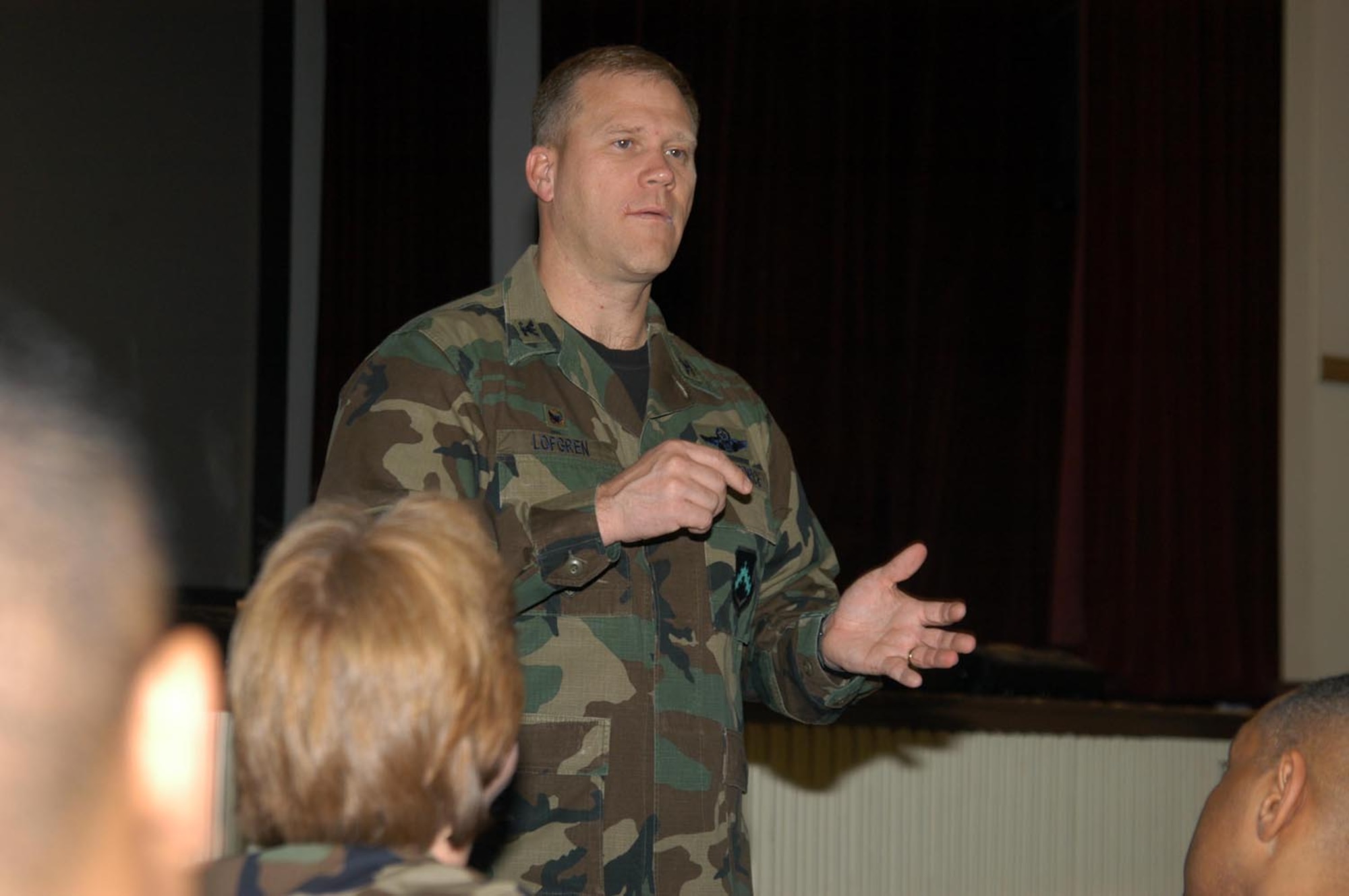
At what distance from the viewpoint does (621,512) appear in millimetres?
1695

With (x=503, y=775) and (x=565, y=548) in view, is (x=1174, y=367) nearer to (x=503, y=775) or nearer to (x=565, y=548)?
(x=565, y=548)

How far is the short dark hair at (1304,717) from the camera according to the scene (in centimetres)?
154

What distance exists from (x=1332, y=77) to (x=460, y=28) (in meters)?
3.70

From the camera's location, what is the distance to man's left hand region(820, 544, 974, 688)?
191cm

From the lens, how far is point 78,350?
11.2 ft

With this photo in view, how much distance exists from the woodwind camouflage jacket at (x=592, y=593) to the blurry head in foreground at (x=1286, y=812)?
0.57 meters

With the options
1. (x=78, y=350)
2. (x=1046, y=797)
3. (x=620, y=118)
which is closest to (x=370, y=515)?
(x=620, y=118)

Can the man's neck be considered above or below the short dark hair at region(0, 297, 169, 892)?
above


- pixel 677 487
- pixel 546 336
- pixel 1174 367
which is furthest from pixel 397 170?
pixel 1174 367

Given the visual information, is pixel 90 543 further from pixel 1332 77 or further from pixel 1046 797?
pixel 1332 77

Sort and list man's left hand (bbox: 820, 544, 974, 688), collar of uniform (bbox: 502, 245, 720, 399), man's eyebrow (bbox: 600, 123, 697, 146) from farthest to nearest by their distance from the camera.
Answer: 1. man's eyebrow (bbox: 600, 123, 697, 146)
2. collar of uniform (bbox: 502, 245, 720, 399)
3. man's left hand (bbox: 820, 544, 974, 688)

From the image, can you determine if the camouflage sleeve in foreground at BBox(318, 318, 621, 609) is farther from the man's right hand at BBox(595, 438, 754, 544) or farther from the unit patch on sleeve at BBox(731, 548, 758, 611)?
the unit patch on sleeve at BBox(731, 548, 758, 611)

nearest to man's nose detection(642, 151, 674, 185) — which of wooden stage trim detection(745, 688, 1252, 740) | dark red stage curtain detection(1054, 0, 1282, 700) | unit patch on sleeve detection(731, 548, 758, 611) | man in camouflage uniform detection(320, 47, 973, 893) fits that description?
man in camouflage uniform detection(320, 47, 973, 893)

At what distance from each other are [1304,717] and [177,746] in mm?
2263
